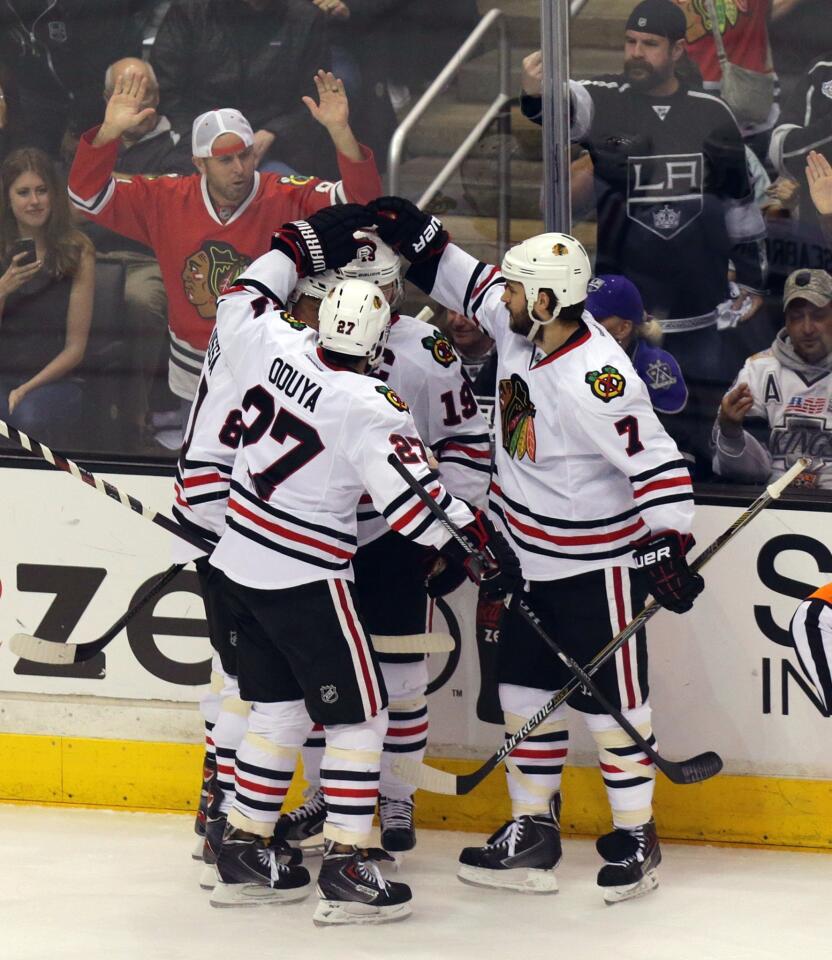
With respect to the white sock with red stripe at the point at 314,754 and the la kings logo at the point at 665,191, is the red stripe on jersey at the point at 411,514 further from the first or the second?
the la kings logo at the point at 665,191

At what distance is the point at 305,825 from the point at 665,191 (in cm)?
160

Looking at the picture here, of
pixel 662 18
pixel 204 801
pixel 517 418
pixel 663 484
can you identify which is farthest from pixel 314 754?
pixel 662 18

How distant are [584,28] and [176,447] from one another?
134cm

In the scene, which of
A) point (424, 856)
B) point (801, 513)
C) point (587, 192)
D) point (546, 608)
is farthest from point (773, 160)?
point (424, 856)

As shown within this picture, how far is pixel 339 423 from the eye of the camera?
3092mm

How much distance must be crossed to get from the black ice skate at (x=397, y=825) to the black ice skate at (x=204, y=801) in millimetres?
381

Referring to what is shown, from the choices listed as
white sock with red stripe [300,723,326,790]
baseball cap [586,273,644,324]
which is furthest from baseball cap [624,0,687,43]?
white sock with red stripe [300,723,326,790]

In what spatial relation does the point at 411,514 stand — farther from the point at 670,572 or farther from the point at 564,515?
the point at 670,572

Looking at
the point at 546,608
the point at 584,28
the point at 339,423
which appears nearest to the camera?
the point at 339,423

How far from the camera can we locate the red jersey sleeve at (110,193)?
12.8 feet

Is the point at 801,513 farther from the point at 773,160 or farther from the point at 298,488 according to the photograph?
the point at 298,488

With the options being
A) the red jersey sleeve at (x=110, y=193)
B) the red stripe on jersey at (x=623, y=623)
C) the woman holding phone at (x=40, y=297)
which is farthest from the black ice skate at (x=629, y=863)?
the red jersey sleeve at (x=110, y=193)

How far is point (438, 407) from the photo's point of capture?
349 cm

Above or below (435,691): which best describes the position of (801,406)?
above
